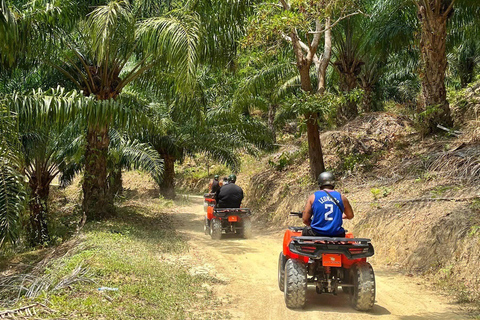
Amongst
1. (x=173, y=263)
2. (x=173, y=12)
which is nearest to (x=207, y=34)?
(x=173, y=12)

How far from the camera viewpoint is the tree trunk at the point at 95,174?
12.3m

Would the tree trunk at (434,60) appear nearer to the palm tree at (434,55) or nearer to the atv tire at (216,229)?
the palm tree at (434,55)

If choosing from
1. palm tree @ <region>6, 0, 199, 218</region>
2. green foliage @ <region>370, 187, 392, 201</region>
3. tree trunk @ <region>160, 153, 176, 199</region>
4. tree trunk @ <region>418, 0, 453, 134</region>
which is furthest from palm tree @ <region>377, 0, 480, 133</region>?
tree trunk @ <region>160, 153, 176, 199</region>

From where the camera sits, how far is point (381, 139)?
46.6 ft

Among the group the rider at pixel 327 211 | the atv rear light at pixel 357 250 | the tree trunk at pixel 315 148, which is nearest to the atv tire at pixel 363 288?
the atv rear light at pixel 357 250

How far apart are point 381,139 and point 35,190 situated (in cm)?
1045

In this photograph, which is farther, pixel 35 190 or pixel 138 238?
pixel 35 190

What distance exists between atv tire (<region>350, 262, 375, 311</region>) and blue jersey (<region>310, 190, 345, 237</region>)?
1.83 ft

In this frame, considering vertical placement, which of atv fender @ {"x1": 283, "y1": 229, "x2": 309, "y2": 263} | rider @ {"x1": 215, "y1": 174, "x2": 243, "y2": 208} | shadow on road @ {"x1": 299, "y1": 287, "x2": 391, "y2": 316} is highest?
rider @ {"x1": 215, "y1": 174, "x2": 243, "y2": 208}

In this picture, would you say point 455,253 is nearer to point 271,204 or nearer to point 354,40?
point 271,204

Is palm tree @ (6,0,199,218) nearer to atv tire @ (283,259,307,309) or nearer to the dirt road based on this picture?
the dirt road

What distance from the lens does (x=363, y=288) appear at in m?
5.48

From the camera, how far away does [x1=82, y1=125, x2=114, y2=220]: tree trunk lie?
12.3m

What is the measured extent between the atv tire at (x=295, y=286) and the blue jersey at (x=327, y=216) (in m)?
0.56
